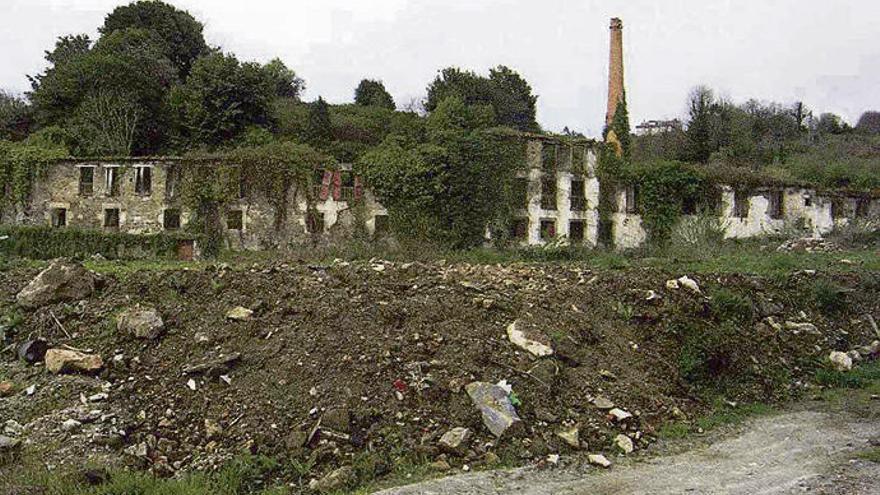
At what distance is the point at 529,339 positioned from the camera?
34.2ft

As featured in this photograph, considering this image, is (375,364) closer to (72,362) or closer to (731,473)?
(72,362)

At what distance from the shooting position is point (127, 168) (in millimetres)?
32781

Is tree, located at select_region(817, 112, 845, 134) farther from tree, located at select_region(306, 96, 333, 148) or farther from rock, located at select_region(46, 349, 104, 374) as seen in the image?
rock, located at select_region(46, 349, 104, 374)

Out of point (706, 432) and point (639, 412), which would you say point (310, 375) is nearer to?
point (639, 412)

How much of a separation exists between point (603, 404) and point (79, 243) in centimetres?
2108

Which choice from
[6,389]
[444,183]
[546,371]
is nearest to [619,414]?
[546,371]

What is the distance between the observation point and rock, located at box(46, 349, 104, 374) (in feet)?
31.8

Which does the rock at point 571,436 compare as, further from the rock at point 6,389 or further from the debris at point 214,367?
the rock at point 6,389

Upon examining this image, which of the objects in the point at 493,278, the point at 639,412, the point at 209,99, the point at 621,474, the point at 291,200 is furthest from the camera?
the point at 209,99

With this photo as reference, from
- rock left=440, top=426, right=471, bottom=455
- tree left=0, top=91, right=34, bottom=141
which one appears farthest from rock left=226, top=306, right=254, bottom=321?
tree left=0, top=91, right=34, bottom=141

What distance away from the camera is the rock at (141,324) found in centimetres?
1032

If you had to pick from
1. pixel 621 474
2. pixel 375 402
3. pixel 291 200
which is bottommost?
pixel 621 474

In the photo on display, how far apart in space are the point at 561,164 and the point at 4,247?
2296 cm

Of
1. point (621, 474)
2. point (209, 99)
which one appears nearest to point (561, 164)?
point (209, 99)
